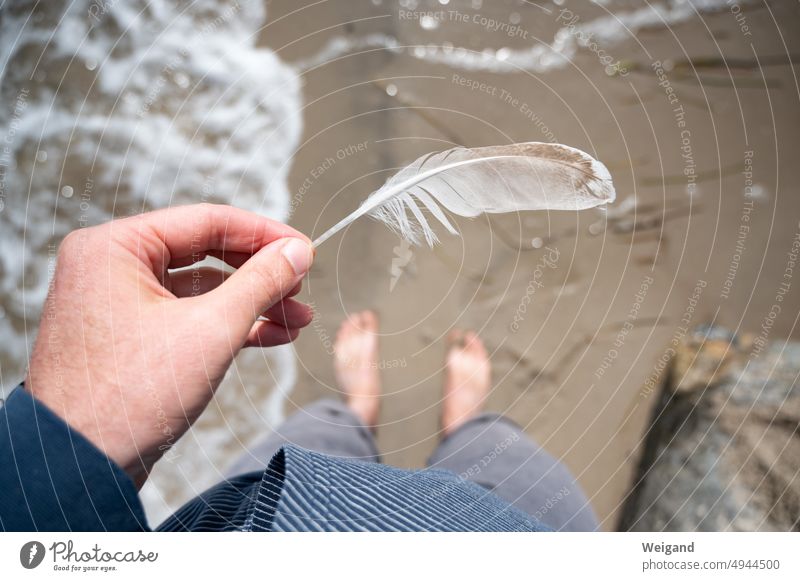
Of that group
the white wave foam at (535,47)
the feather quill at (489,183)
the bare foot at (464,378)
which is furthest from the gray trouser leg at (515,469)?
the white wave foam at (535,47)

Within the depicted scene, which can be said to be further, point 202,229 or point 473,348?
point 473,348

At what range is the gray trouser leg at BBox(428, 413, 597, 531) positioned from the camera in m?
0.62

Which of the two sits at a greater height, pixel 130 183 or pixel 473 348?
pixel 130 183

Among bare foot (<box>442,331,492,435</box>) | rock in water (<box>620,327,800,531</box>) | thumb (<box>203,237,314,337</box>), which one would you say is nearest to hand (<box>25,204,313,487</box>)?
thumb (<box>203,237,314,337</box>)

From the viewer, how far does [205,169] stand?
0.80 m

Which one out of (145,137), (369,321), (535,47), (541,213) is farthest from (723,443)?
(145,137)

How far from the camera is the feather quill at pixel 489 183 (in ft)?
1.70

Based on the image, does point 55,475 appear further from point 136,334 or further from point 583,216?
point 583,216

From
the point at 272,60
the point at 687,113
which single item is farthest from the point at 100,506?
the point at 687,113

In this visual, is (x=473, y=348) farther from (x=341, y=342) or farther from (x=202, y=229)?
(x=202, y=229)

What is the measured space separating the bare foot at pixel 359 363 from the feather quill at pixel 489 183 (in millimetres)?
221

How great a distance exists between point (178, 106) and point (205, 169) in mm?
110
